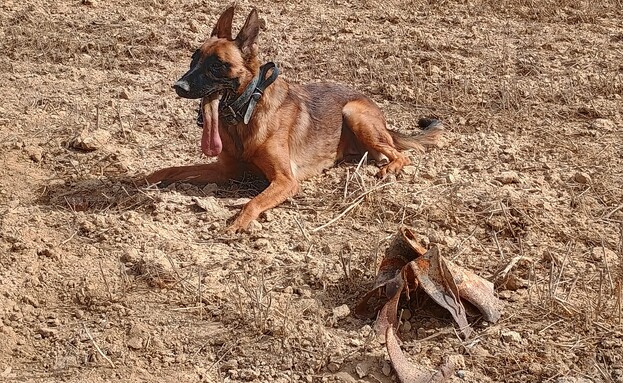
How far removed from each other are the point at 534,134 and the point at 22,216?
13.3ft

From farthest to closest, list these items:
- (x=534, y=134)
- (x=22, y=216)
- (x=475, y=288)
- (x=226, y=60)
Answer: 1. (x=534, y=134)
2. (x=226, y=60)
3. (x=22, y=216)
4. (x=475, y=288)

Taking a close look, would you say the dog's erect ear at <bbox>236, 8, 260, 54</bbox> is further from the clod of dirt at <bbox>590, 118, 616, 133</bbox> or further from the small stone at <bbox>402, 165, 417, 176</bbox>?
the clod of dirt at <bbox>590, 118, 616, 133</bbox>

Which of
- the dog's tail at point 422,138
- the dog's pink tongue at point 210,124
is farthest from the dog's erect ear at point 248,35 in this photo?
the dog's tail at point 422,138

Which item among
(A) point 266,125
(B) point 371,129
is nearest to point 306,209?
(A) point 266,125

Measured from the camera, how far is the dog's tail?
680 cm

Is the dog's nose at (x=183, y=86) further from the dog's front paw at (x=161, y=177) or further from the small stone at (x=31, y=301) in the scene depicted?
the small stone at (x=31, y=301)

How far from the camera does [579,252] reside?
5.10 m

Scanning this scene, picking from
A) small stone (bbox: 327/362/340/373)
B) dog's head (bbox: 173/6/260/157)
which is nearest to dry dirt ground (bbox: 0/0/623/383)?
small stone (bbox: 327/362/340/373)

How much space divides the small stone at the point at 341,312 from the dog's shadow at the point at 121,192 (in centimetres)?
174

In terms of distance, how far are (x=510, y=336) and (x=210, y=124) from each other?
258 centimetres

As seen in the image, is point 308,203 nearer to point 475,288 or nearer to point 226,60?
point 226,60

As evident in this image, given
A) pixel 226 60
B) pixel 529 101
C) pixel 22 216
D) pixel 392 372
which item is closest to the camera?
pixel 392 372

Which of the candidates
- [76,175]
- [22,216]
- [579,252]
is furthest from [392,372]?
[76,175]

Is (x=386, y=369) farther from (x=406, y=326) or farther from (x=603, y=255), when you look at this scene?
(x=603, y=255)
